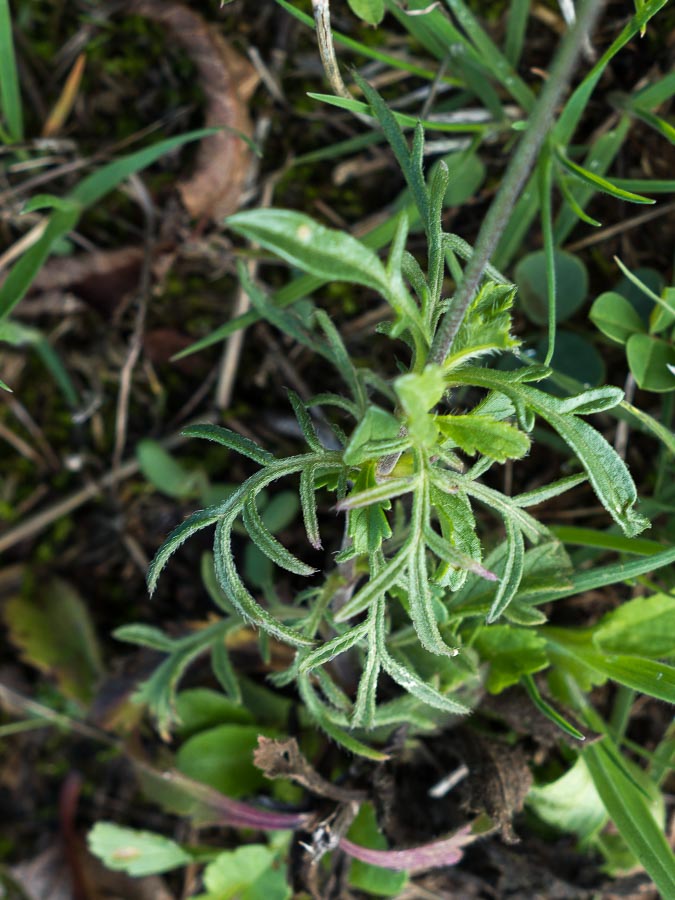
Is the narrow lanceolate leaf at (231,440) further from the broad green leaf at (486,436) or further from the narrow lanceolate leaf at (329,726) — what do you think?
the narrow lanceolate leaf at (329,726)

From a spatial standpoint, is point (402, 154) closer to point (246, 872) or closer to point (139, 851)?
point (246, 872)

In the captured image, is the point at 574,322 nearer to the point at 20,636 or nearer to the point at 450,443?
the point at 450,443

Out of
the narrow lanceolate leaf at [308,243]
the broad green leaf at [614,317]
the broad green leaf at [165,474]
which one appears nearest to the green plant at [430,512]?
the narrow lanceolate leaf at [308,243]

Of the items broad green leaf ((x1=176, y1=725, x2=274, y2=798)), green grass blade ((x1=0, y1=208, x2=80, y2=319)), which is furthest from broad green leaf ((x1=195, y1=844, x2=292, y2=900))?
green grass blade ((x1=0, y1=208, x2=80, y2=319))

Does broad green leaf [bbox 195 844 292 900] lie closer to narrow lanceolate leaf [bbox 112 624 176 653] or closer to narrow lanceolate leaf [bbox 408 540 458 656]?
narrow lanceolate leaf [bbox 112 624 176 653]

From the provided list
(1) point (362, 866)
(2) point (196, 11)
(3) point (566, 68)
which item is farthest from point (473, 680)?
(2) point (196, 11)
